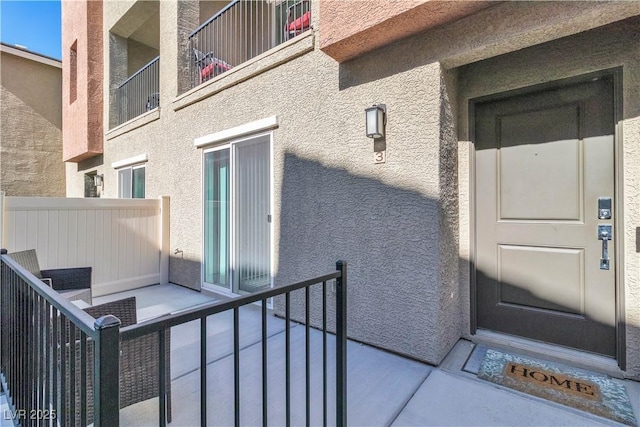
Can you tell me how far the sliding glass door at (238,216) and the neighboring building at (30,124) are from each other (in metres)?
7.82

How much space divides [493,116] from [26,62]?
12447mm

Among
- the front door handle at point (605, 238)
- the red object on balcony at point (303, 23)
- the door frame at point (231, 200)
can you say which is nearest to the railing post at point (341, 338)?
the front door handle at point (605, 238)

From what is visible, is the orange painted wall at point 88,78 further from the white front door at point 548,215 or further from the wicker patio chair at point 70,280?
the white front door at point 548,215

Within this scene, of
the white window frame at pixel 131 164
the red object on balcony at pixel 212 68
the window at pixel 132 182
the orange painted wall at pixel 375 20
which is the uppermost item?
the red object on balcony at pixel 212 68

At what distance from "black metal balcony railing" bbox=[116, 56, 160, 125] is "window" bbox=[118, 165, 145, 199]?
1350mm

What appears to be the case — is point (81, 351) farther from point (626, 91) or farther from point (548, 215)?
point (626, 91)

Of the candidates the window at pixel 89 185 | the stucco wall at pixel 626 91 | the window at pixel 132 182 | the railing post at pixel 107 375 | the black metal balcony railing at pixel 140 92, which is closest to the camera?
the railing post at pixel 107 375

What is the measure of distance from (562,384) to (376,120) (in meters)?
2.47

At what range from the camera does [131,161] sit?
660 centimetres

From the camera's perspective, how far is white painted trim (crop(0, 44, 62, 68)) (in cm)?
902

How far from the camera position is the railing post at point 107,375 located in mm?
804

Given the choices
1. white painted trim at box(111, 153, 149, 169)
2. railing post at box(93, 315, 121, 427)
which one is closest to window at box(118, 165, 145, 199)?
white painted trim at box(111, 153, 149, 169)

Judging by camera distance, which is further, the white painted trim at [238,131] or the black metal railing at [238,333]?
the white painted trim at [238,131]

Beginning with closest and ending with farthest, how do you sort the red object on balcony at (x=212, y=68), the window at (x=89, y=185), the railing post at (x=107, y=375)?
the railing post at (x=107, y=375) < the red object on balcony at (x=212, y=68) < the window at (x=89, y=185)
